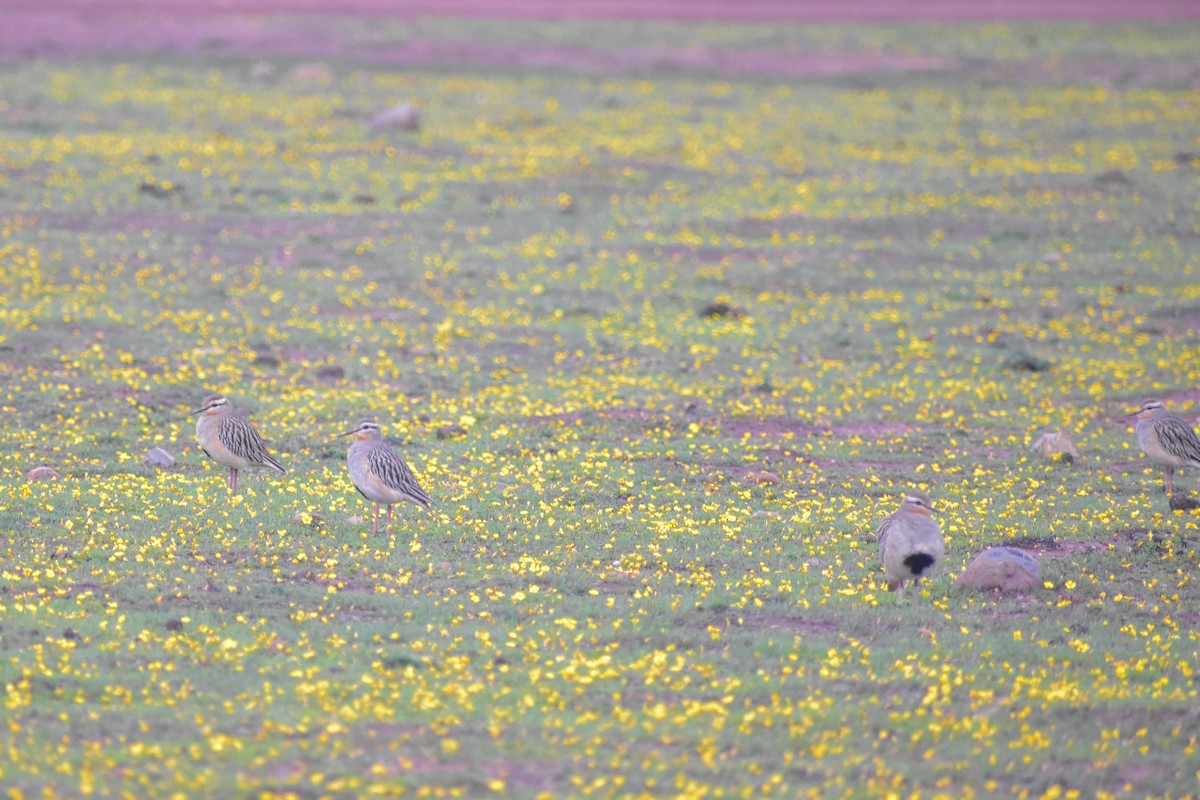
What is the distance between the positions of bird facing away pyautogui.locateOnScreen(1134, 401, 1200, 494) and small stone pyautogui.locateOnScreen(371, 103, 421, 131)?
31.9m

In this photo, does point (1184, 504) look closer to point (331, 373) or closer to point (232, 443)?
point (232, 443)

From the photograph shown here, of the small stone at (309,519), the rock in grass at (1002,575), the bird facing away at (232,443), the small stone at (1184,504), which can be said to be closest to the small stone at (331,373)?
the bird facing away at (232,443)

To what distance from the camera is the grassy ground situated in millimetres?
12109

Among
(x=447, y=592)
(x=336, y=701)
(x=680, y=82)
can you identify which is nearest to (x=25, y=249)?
(x=447, y=592)

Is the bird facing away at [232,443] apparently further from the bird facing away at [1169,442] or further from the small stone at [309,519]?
the bird facing away at [1169,442]

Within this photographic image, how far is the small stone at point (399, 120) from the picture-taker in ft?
157

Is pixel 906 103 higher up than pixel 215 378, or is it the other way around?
pixel 906 103

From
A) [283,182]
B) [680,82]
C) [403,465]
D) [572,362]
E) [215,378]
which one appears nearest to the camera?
[403,465]

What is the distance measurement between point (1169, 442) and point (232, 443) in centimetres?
1211

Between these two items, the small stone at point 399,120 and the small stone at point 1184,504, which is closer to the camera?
the small stone at point 1184,504

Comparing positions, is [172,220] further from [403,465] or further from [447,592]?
[447,592]

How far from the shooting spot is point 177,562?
52.5 ft

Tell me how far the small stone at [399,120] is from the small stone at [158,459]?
2877 cm

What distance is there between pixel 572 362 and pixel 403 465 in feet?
33.6
